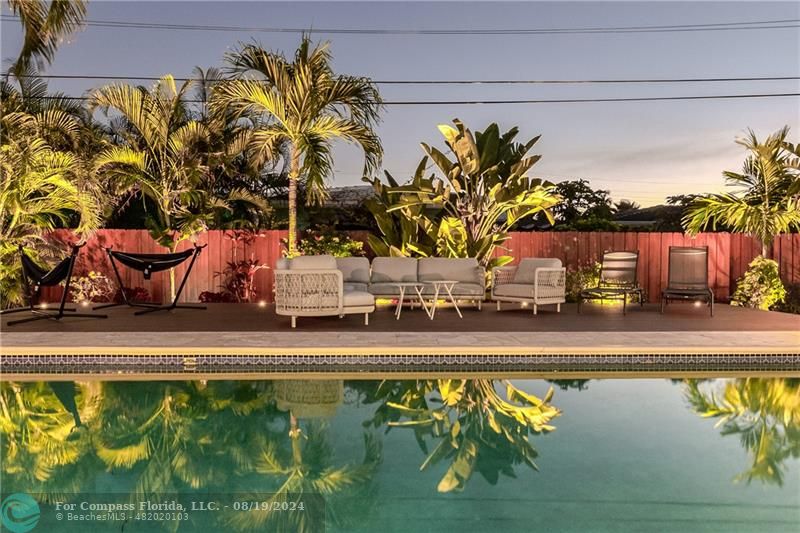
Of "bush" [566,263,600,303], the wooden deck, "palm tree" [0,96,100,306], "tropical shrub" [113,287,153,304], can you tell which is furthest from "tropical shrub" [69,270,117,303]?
"bush" [566,263,600,303]

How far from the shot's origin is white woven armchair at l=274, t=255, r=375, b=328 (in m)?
7.61

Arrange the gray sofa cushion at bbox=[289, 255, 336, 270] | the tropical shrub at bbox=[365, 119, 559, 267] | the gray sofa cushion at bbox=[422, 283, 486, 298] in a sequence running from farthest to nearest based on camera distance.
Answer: the tropical shrub at bbox=[365, 119, 559, 267] → the gray sofa cushion at bbox=[422, 283, 486, 298] → the gray sofa cushion at bbox=[289, 255, 336, 270]

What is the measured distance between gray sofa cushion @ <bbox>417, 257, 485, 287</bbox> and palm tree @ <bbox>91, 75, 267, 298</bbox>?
14.0 feet

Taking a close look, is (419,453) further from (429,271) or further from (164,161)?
(164,161)

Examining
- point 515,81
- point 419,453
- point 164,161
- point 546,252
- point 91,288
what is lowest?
point 419,453

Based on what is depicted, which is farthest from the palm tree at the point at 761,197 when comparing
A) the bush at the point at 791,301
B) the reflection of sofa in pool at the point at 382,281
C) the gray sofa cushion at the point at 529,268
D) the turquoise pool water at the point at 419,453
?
the turquoise pool water at the point at 419,453

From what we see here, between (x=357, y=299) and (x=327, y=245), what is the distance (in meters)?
3.86

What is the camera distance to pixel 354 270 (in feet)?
30.8

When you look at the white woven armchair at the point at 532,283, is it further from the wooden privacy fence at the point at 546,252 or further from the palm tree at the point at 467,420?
the palm tree at the point at 467,420

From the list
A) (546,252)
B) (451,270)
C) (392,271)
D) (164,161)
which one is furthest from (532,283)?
(164,161)

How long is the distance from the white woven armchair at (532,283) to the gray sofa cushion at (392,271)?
4.07 feet

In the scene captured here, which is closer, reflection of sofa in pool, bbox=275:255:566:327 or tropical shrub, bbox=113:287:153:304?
reflection of sofa in pool, bbox=275:255:566:327

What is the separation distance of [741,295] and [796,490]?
26.5ft

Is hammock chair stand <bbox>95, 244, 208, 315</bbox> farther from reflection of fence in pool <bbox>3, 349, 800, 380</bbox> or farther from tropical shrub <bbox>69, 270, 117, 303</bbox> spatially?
reflection of fence in pool <bbox>3, 349, 800, 380</bbox>
